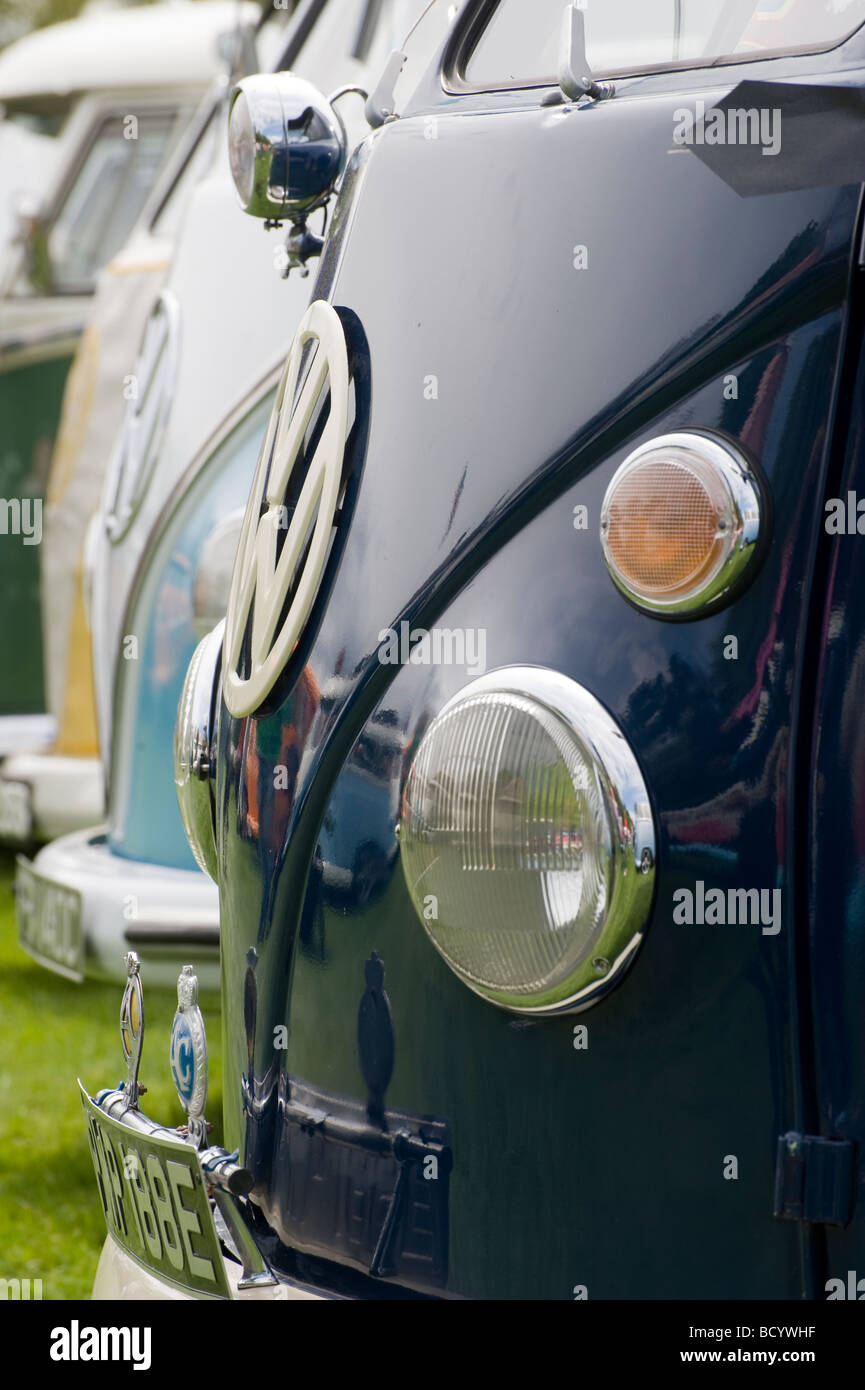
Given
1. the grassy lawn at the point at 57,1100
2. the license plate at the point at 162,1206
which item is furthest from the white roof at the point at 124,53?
the license plate at the point at 162,1206

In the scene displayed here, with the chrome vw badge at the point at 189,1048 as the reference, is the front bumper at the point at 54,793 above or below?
below

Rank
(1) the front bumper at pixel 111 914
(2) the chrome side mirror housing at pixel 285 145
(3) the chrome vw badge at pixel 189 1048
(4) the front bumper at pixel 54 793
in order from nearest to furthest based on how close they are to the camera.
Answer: (3) the chrome vw badge at pixel 189 1048, (2) the chrome side mirror housing at pixel 285 145, (1) the front bumper at pixel 111 914, (4) the front bumper at pixel 54 793

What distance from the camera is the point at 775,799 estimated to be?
133 cm

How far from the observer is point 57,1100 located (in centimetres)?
417

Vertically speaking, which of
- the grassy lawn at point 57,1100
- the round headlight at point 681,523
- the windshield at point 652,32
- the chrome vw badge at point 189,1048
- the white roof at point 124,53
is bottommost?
the grassy lawn at point 57,1100

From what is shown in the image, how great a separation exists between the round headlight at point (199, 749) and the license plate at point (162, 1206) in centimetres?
39

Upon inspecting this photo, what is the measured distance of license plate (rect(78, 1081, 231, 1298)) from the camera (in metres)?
1.62

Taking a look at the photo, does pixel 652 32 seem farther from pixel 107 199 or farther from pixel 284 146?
pixel 107 199

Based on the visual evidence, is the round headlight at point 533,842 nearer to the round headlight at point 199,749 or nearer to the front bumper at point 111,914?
the round headlight at point 199,749

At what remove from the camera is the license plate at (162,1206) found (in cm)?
162

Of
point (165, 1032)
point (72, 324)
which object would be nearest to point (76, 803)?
point (165, 1032)

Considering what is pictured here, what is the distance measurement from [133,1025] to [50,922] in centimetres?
182

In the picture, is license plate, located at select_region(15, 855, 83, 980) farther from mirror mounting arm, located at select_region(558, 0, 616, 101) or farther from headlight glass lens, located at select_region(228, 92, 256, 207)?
mirror mounting arm, located at select_region(558, 0, 616, 101)

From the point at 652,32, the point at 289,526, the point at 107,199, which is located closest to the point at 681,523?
the point at 289,526
